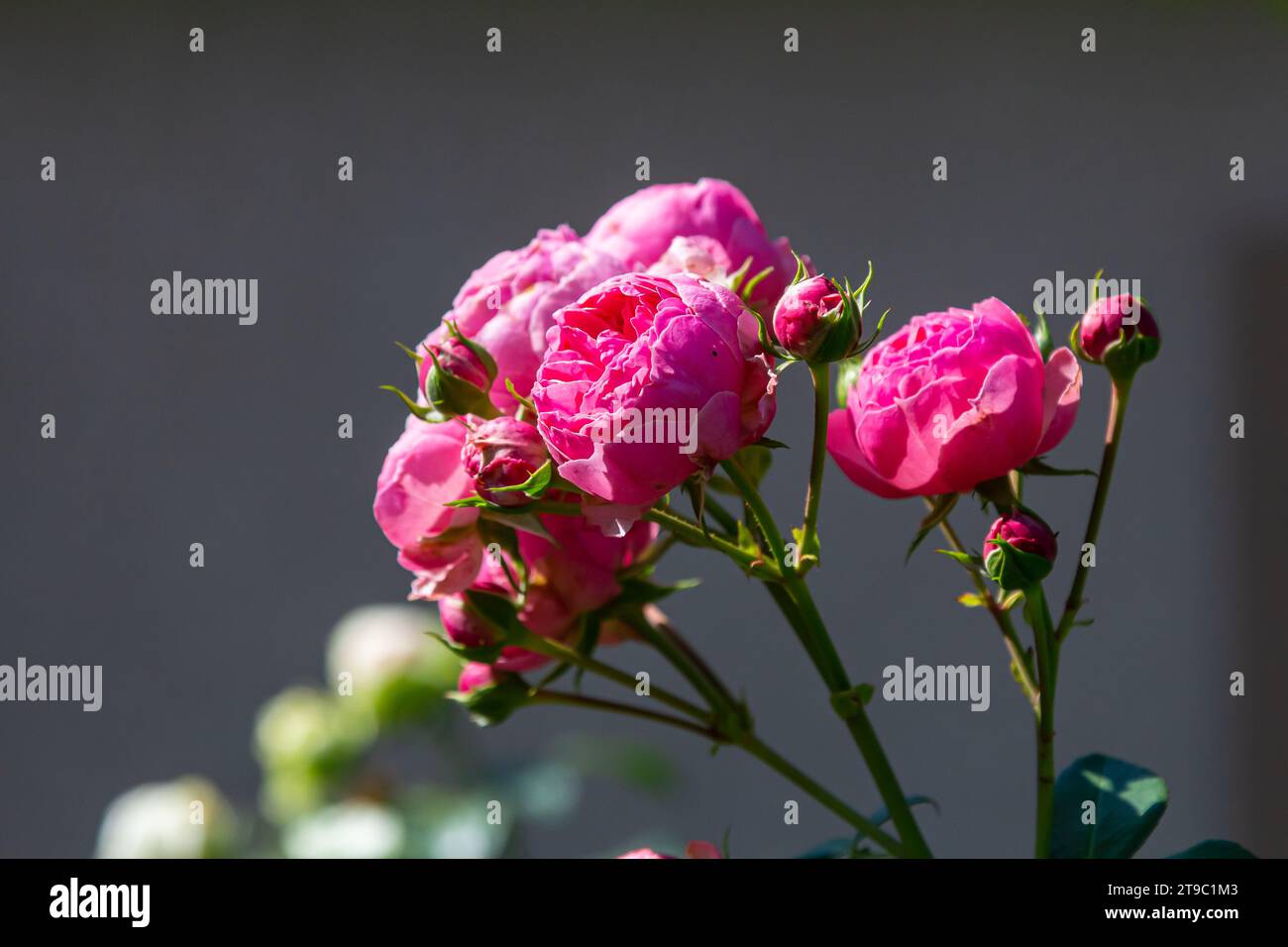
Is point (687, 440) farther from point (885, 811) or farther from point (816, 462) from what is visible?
point (885, 811)

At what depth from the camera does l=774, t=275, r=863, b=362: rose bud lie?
37cm

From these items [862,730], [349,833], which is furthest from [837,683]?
[349,833]

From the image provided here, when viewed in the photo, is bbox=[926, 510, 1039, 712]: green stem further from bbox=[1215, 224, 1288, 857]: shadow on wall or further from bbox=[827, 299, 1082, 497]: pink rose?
bbox=[1215, 224, 1288, 857]: shadow on wall

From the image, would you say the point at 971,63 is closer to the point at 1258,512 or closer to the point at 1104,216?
the point at 1104,216

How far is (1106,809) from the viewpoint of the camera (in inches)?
17.0

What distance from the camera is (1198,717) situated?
230 cm

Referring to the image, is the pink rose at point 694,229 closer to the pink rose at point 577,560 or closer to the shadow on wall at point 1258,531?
the pink rose at point 577,560

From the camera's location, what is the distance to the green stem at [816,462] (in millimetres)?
374

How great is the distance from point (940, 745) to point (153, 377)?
1571 millimetres
